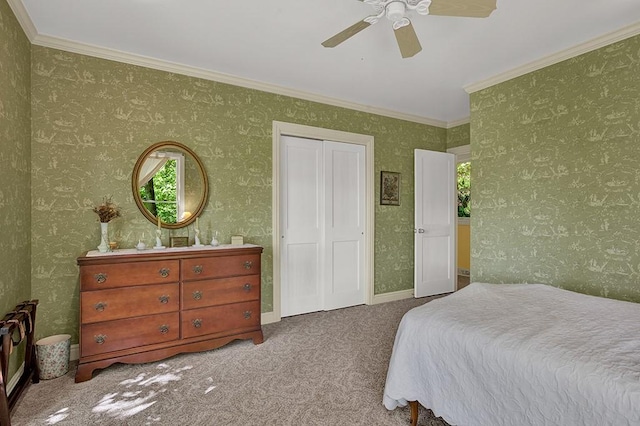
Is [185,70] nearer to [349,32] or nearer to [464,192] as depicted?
[349,32]

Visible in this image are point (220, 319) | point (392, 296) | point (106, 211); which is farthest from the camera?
point (392, 296)

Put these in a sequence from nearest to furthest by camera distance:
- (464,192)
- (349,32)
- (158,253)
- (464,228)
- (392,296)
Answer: (349,32)
(158,253)
(392,296)
(464,228)
(464,192)

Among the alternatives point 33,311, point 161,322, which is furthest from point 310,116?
point 33,311

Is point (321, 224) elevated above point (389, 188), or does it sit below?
below

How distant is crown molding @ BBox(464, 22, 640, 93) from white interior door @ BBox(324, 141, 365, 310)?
1.54 metres

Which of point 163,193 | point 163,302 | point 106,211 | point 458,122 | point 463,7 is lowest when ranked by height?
point 163,302

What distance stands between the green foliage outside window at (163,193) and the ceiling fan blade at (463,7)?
8.12ft

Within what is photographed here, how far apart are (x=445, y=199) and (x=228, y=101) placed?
3209 mm

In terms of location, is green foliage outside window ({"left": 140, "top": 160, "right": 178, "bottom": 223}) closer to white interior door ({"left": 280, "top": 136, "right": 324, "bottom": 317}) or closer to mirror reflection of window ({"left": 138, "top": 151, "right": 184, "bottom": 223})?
mirror reflection of window ({"left": 138, "top": 151, "right": 184, "bottom": 223})

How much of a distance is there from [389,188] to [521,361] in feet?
11.0

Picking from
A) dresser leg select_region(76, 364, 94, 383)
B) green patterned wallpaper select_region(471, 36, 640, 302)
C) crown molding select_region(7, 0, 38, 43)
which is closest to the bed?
green patterned wallpaper select_region(471, 36, 640, 302)

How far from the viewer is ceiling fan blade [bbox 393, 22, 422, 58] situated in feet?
6.76

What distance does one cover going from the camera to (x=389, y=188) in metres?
4.62

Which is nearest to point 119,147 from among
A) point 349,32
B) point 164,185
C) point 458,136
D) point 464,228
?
point 164,185
